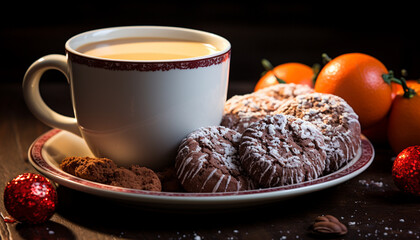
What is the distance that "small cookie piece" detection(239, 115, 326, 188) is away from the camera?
1121 mm

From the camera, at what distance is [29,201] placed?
106 centimetres

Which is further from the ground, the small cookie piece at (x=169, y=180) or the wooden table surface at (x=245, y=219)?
the small cookie piece at (x=169, y=180)

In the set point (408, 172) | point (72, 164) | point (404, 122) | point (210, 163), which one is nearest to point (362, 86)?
point (404, 122)

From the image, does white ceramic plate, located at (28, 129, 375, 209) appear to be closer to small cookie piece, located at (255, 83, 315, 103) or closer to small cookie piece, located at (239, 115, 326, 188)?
small cookie piece, located at (239, 115, 326, 188)

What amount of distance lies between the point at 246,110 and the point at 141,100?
321mm

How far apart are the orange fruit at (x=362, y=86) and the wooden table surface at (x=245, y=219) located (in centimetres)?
22

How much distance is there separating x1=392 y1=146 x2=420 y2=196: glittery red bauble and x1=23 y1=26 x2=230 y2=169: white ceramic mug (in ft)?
1.34

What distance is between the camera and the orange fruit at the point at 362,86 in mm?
1437

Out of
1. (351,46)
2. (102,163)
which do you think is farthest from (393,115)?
(351,46)

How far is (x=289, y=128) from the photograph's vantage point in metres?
1.22

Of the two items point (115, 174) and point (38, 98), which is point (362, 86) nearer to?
point (115, 174)

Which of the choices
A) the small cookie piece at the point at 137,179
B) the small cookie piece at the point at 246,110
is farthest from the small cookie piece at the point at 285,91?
the small cookie piece at the point at 137,179

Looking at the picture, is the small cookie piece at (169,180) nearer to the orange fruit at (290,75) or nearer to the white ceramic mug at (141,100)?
the white ceramic mug at (141,100)

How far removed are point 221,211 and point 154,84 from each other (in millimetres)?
284
